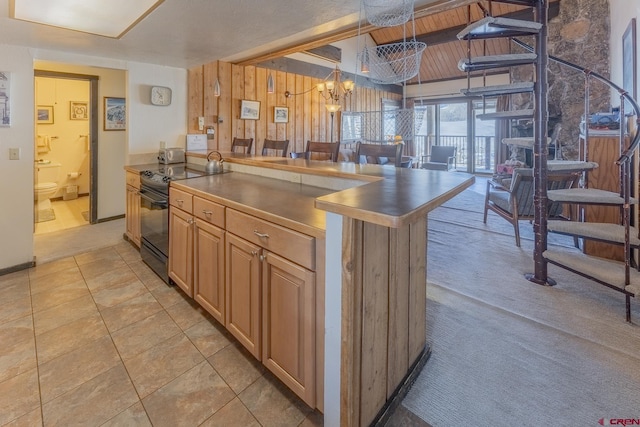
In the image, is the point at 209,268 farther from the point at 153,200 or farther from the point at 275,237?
the point at 153,200

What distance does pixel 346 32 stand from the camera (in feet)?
9.98

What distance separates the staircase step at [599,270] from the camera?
6.97 feet

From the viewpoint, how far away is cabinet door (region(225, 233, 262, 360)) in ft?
5.41

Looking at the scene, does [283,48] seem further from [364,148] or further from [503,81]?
[503,81]

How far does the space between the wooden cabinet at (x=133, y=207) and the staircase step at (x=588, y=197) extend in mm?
3780

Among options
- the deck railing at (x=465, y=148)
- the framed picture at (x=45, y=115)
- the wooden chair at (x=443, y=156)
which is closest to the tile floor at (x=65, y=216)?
the framed picture at (x=45, y=115)

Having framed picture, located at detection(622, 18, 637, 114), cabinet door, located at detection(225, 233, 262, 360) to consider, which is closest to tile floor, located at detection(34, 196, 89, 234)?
cabinet door, located at detection(225, 233, 262, 360)

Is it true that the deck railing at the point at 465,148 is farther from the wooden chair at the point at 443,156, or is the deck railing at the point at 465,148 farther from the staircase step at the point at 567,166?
the staircase step at the point at 567,166

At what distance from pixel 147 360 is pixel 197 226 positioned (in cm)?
82

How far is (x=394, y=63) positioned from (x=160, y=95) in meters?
3.07

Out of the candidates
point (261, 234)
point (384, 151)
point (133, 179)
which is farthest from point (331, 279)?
point (133, 179)

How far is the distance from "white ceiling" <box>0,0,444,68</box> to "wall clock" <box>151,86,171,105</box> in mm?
371

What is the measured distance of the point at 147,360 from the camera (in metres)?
1.83

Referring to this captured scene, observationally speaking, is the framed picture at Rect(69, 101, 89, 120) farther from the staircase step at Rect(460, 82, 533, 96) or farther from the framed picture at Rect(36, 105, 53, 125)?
the staircase step at Rect(460, 82, 533, 96)
